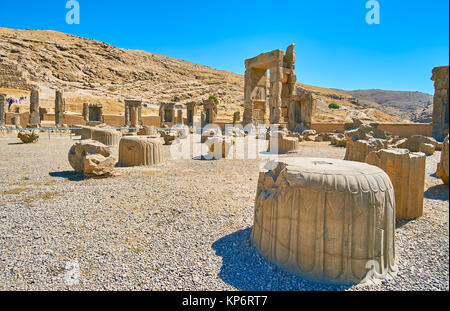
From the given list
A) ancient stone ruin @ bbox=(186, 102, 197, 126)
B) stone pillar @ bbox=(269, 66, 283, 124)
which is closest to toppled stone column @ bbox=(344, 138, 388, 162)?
stone pillar @ bbox=(269, 66, 283, 124)

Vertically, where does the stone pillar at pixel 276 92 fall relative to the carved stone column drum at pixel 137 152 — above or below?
above

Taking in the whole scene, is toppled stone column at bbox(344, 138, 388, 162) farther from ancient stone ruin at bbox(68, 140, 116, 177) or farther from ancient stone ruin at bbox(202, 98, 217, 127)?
ancient stone ruin at bbox(202, 98, 217, 127)

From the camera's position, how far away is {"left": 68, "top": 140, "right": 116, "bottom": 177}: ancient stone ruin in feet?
19.9

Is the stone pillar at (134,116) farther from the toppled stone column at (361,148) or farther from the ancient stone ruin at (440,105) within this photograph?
the ancient stone ruin at (440,105)

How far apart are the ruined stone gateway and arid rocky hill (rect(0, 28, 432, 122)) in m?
15.2

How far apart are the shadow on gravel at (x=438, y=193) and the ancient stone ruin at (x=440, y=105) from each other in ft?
36.8

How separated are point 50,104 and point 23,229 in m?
38.2

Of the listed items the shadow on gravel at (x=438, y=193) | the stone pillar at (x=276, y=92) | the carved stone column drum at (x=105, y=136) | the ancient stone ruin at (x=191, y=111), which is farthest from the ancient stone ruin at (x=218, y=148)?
the ancient stone ruin at (x=191, y=111)

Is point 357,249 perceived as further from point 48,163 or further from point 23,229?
point 48,163

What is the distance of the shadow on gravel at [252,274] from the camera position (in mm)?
2371

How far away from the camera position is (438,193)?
192 inches

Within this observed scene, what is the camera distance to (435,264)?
2553mm

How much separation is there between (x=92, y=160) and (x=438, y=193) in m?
6.91

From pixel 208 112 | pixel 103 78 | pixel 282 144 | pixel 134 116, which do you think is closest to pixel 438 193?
pixel 282 144
